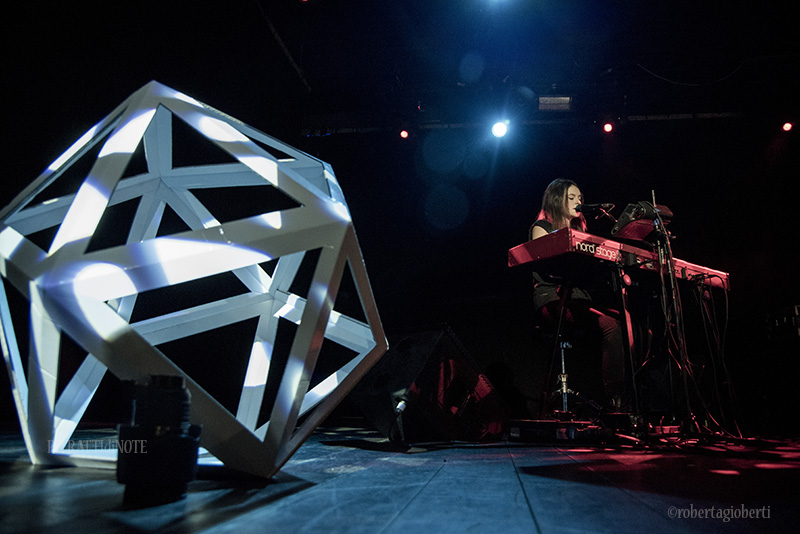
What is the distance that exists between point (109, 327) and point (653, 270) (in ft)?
8.97

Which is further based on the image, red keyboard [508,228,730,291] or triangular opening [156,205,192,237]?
triangular opening [156,205,192,237]

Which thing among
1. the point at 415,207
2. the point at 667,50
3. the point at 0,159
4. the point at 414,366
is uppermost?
the point at 667,50

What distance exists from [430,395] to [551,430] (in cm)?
73

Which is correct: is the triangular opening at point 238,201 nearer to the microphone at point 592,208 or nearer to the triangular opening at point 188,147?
the triangular opening at point 188,147

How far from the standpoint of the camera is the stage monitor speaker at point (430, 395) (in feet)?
8.65

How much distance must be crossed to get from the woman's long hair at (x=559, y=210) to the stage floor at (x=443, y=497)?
1.71 meters

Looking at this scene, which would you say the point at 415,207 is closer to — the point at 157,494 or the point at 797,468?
the point at 797,468

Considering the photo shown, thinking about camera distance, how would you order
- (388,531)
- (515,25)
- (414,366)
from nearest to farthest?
1. (388,531)
2. (414,366)
3. (515,25)

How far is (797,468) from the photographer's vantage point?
1643 millimetres

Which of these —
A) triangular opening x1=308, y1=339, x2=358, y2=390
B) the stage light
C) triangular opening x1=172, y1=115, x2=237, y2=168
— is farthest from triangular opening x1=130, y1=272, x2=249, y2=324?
the stage light

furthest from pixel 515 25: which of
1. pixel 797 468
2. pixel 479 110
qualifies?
pixel 797 468

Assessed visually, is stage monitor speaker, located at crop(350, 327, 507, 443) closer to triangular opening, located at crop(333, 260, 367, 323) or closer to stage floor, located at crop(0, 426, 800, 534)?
stage floor, located at crop(0, 426, 800, 534)

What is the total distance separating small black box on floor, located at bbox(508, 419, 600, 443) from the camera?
2516 millimetres

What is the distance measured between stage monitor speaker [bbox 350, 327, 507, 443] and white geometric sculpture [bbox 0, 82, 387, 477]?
0.81 meters
